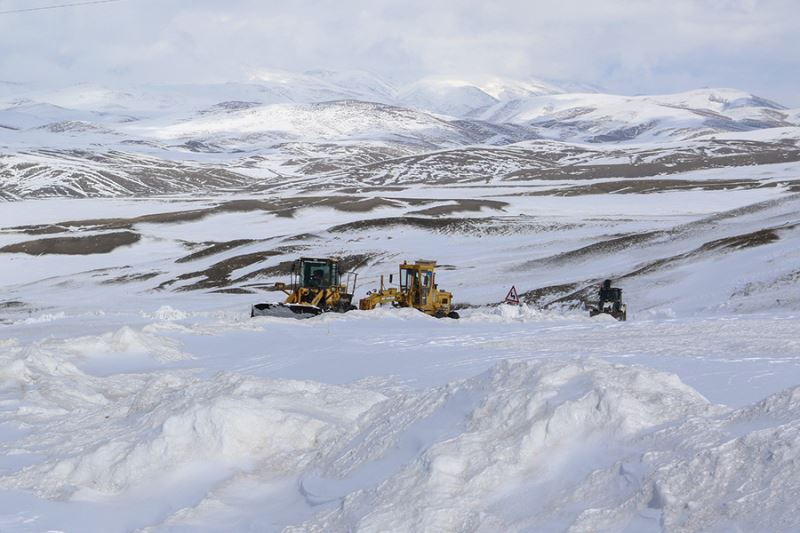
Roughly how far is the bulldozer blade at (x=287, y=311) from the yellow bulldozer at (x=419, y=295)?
310 cm

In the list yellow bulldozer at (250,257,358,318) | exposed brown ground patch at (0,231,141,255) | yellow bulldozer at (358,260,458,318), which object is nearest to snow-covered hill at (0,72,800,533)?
yellow bulldozer at (358,260,458,318)

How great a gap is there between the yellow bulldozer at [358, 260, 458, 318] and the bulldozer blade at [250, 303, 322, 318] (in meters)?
3.10

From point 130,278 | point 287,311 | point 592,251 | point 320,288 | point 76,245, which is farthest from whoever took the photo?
point 76,245

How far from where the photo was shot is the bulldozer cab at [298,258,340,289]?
31.2 metres

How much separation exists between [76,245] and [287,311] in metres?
51.2

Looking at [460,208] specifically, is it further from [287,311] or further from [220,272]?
[287,311]

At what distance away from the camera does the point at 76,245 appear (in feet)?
240

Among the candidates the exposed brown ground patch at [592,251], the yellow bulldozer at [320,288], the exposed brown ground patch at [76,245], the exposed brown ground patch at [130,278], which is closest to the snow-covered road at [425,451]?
the yellow bulldozer at [320,288]

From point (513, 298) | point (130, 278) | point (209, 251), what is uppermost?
point (209, 251)

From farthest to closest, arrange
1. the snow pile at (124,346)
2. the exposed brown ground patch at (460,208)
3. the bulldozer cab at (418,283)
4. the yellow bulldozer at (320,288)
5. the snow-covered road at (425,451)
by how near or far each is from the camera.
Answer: the exposed brown ground patch at (460,208), the bulldozer cab at (418,283), the yellow bulldozer at (320,288), the snow pile at (124,346), the snow-covered road at (425,451)

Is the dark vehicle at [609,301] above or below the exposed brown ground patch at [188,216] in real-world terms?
below

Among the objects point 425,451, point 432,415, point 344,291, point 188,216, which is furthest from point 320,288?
point 188,216

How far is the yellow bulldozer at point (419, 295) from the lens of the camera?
101 ft

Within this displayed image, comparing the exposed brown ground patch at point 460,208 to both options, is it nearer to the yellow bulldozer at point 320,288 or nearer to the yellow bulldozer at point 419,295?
the yellow bulldozer at point 419,295
